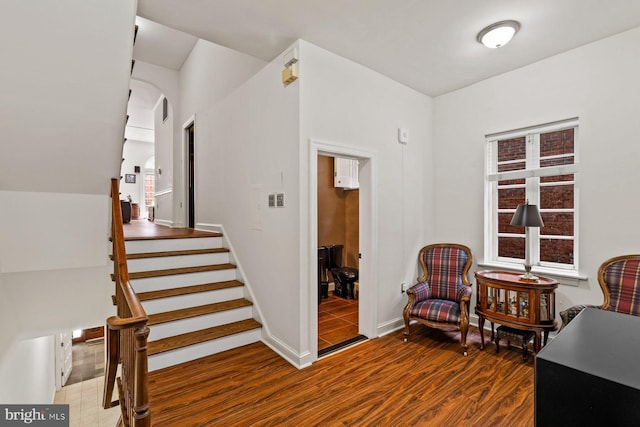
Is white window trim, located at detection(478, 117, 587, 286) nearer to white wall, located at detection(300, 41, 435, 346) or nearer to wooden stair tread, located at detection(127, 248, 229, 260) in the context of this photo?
white wall, located at detection(300, 41, 435, 346)

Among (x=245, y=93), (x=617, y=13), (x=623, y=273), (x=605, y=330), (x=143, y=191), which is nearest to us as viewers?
(x=605, y=330)

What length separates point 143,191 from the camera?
11109 mm

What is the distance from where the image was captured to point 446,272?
3682 mm

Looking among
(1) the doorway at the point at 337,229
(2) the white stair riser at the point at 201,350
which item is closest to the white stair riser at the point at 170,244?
(2) the white stair riser at the point at 201,350

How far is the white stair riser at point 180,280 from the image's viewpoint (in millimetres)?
3305

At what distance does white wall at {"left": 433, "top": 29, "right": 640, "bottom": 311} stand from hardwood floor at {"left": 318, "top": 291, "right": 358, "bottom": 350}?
1885 millimetres

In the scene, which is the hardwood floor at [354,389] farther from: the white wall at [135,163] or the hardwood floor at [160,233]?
the white wall at [135,163]

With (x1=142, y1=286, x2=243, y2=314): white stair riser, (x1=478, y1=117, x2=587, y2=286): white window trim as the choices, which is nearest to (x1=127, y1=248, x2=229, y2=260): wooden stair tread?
(x1=142, y1=286, x2=243, y2=314): white stair riser

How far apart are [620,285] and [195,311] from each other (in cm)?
400

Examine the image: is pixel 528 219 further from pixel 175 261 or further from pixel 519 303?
pixel 175 261

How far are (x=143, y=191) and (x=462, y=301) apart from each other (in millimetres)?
11367

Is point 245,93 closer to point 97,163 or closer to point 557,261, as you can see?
point 97,163

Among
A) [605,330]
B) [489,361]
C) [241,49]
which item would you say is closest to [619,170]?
[489,361]

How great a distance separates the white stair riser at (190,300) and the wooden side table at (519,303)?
279cm
